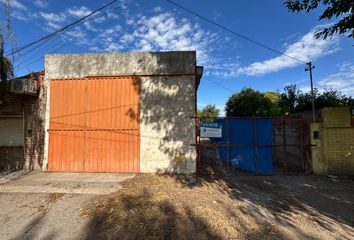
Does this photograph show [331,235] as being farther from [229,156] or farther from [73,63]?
[73,63]

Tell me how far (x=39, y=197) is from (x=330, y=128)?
9.81m

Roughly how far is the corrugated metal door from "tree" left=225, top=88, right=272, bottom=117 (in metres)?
26.2

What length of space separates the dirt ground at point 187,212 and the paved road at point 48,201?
0.02 meters

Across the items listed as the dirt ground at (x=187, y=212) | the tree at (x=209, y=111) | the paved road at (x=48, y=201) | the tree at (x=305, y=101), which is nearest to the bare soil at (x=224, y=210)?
the dirt ground at (x=187, y=212)

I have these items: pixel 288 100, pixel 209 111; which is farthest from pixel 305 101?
pixel 209 111

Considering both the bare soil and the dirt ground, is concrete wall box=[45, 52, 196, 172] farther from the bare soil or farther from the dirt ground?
the dirt ground

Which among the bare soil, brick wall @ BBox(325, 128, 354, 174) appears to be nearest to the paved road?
the bare soil

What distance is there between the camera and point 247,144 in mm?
9562

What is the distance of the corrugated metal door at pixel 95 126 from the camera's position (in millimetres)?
9922

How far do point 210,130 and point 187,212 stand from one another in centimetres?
424

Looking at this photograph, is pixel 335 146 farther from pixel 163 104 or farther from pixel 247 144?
pixel 163 104

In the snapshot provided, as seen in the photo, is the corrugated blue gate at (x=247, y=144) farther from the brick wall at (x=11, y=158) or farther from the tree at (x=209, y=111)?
the tree at (x=209, y=111)

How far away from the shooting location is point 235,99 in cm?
3769

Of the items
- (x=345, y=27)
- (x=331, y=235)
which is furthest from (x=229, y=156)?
(x=345, y=27)
